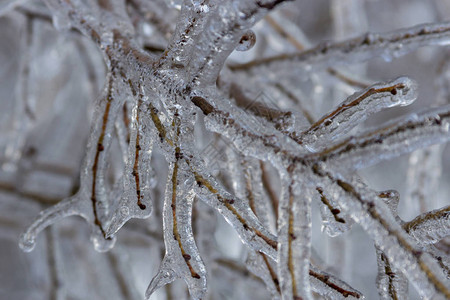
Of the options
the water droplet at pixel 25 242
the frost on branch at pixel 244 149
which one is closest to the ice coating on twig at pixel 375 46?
the frost on branch at pixel 244 149

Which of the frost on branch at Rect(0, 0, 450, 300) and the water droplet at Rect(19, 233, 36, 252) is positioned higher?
the frost on branch at Rect(0, 0, 450, 300)

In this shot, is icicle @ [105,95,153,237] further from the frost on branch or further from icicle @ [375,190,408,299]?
icicle @ [375,190,408,299]

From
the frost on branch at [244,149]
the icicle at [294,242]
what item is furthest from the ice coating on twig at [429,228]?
the icicle at [294,242]

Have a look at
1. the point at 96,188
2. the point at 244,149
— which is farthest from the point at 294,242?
the point at 96,188

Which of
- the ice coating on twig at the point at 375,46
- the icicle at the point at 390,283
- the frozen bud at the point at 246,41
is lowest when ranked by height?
the icicle at the point at 390,283

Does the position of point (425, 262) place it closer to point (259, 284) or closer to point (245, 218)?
point (245, 218)

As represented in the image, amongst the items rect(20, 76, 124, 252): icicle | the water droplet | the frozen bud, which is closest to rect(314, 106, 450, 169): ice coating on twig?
the frozen bud

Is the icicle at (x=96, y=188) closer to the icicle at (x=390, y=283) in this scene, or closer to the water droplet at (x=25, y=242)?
the water droplet at (x=25, y=242)

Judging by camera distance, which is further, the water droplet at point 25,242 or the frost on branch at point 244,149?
the water droplet at point 25,242

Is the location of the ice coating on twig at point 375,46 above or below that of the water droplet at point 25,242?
above

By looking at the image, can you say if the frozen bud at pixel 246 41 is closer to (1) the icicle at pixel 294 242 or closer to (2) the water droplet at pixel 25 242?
(1) the icicle at pixel 294 242

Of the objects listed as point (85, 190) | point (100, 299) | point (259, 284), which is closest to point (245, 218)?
point (85, 190)
